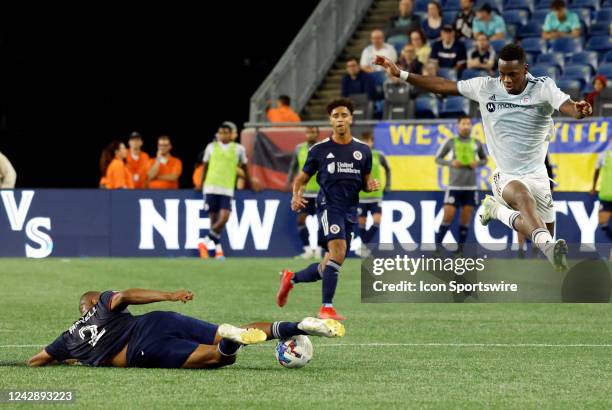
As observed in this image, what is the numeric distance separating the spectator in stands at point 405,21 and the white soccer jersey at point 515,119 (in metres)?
13.3

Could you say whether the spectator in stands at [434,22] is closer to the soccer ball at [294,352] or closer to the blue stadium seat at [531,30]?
the blue stadium seat at [531,30]

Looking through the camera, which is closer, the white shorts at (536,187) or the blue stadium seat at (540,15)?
the white shorts at (536,187)

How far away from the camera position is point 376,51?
2364 cm

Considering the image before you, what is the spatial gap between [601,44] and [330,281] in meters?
12.7

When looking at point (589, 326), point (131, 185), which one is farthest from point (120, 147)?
point (589, 326)

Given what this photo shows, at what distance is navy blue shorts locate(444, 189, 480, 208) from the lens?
20734 mm

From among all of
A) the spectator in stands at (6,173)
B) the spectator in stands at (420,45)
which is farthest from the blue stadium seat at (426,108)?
the spectator in stands at (6,173)

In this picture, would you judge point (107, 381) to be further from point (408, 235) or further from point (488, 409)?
point (408, 235)

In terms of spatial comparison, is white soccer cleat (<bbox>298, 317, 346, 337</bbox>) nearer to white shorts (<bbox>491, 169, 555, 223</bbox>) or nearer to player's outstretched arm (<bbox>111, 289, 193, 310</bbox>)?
player's outstretched arm (<bbox>111, 289, 193, 310</bbox>)

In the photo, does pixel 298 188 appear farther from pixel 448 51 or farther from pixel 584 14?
pixel 584 14

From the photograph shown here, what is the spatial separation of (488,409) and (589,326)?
16.1 ft

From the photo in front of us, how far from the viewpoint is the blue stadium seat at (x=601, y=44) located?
23609mm

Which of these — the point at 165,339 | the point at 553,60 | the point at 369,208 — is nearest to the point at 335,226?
the point at 165,339

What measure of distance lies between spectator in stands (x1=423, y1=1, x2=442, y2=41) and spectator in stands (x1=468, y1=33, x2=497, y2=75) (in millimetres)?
1680
